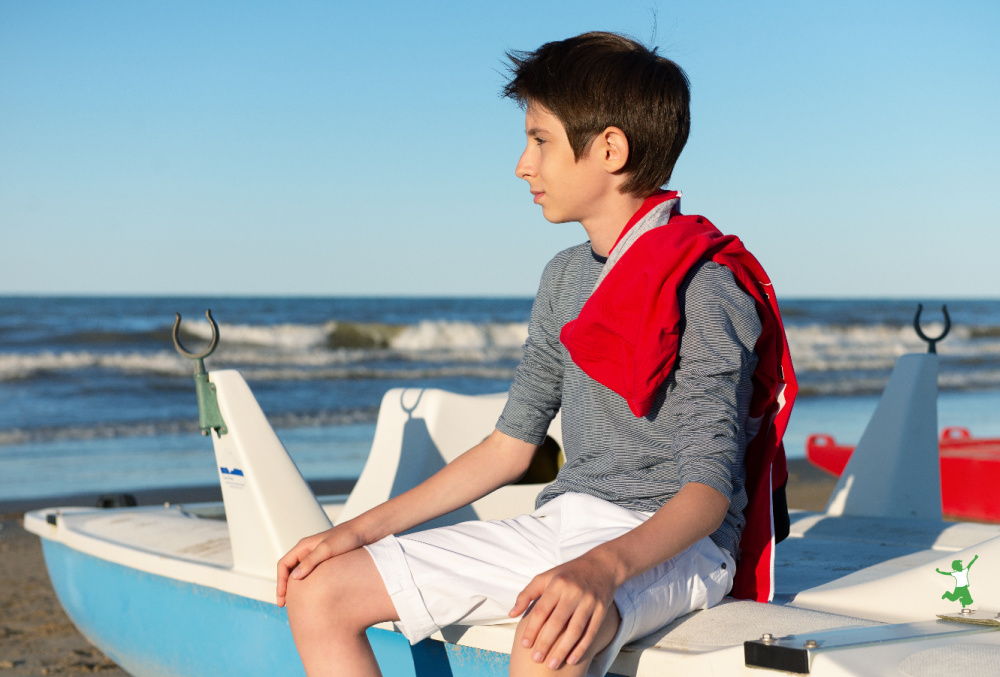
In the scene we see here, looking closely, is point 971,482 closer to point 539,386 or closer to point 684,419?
point 539,386

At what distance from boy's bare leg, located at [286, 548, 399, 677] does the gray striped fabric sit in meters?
0.37

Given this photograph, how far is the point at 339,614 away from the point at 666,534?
1.56 feet

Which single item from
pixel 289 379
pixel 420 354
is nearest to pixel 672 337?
pixel 289 379

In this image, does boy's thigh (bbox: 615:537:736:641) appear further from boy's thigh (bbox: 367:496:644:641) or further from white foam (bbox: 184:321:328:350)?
white foam (bbox: 184:321:328:350)

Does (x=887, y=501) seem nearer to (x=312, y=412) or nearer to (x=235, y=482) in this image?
(x=235, y=482)

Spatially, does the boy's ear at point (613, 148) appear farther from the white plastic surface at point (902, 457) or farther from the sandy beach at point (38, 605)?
the sandy beach at point (38, 605)

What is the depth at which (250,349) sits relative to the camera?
59.5 feet

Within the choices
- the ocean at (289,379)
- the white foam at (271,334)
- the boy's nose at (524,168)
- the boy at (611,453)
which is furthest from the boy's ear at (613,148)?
the white foam at (271,334)

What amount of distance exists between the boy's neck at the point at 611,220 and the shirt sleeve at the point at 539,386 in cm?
18

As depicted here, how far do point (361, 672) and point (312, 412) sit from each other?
10.3 m

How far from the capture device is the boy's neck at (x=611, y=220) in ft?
5.34

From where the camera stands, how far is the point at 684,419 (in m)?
1.36

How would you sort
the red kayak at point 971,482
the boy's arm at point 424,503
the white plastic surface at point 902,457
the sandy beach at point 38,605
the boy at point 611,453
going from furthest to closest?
the red kayak at point 971,482 → the sandy beach at point 38,605 → the white plastic surface at point 902,457 → the boy's arm at point 424,503 → the boy at point 611,453

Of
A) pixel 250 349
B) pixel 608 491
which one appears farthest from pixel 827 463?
pixel 250 349
